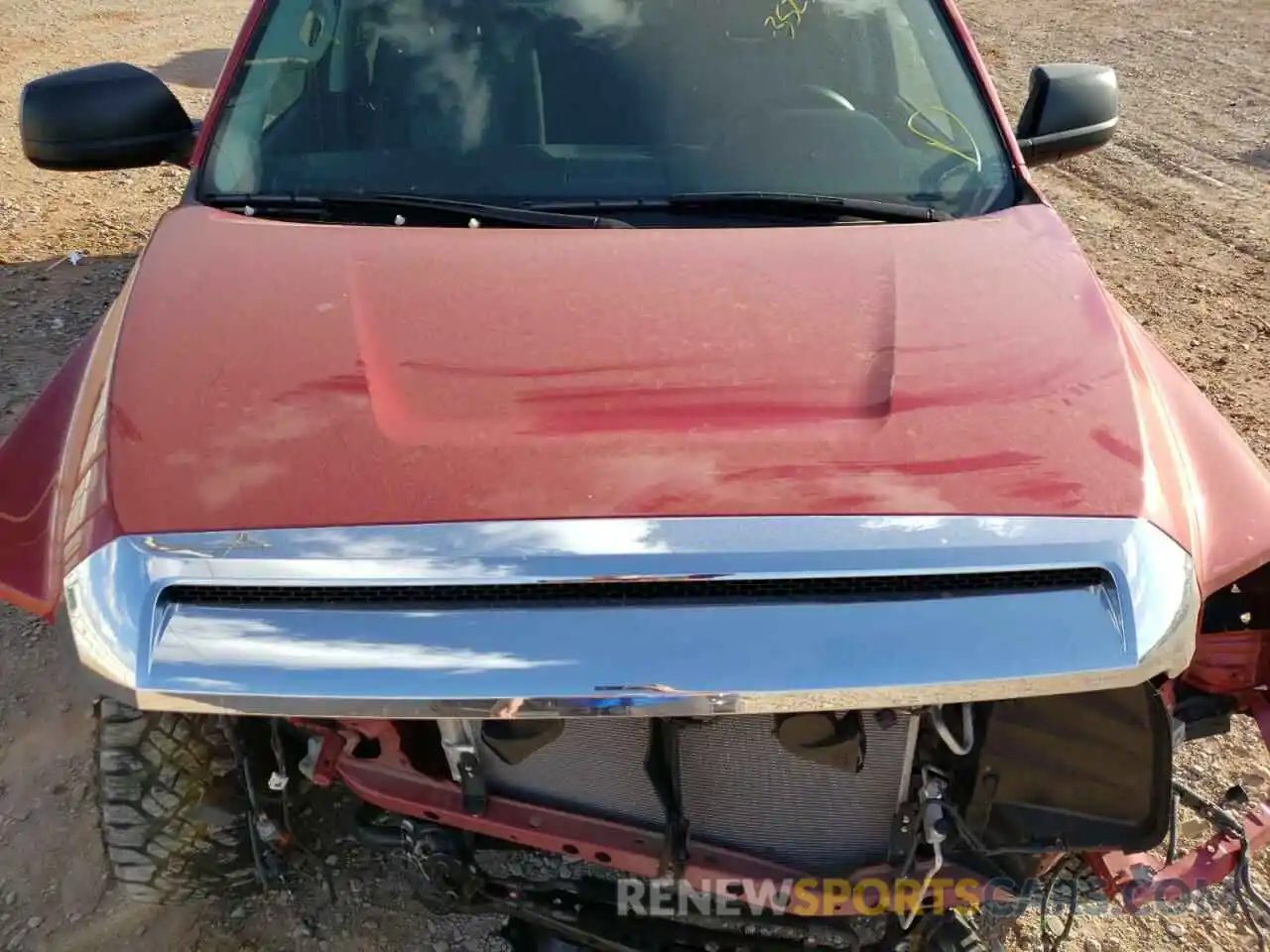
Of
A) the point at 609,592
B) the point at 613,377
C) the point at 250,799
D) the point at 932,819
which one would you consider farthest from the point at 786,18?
the point at 250,799

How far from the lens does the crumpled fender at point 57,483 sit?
165cm

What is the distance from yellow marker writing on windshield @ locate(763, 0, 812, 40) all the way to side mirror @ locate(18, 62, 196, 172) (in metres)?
1.49

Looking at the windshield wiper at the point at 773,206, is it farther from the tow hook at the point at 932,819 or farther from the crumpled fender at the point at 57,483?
the tow hook at the point at 932,819

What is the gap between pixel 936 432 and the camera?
168cm

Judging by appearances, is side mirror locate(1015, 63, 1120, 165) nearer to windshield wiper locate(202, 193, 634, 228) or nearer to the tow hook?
windshield wiper locate(202, 193, 634, 228)

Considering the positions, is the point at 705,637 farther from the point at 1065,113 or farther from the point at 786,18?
the point at 1065,113

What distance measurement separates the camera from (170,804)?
203cm

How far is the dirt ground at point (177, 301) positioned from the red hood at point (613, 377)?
1.11 meters

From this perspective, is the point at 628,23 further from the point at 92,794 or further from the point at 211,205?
the point at 92,794

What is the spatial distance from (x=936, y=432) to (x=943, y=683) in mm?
413

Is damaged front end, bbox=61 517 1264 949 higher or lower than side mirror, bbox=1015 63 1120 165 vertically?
lower

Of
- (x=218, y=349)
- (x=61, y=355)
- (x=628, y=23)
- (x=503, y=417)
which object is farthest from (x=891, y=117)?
(x=61, y=355)

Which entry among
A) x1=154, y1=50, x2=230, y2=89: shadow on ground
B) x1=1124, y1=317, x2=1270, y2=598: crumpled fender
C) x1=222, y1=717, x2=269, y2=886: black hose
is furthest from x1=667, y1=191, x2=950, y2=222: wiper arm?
x1=154, y1=50, x2=230, y2=89: shadow on ground

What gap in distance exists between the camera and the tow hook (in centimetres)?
179
